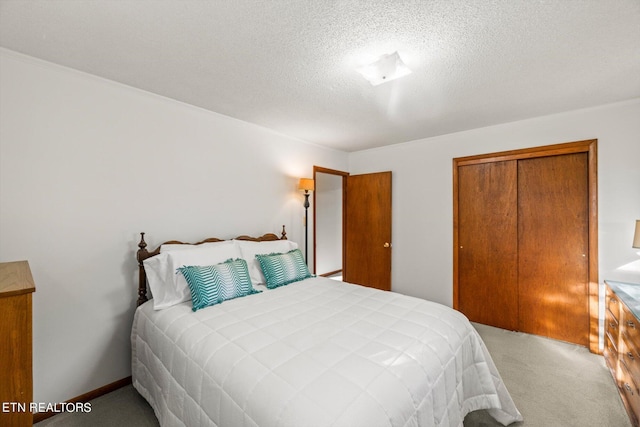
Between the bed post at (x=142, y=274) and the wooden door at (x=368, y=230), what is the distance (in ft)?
10.1

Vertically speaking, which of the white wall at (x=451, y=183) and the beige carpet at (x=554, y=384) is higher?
the white wall at (x=451, y=183)

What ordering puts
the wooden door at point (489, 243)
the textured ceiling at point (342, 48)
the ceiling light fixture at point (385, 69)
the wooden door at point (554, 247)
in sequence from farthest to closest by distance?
the wooden door at point (489, 243) → the wooden door at point (554, 247) → the ceiling light fixture at point (385, 69) → the textured ceiling at point (342, 48)

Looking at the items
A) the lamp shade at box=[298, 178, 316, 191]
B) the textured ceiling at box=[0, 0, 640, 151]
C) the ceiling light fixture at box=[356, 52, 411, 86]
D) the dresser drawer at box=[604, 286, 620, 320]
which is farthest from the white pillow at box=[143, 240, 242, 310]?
the dresser drawer at box=[604, 286, 620, 320]

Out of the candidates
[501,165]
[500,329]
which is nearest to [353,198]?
[501,165]

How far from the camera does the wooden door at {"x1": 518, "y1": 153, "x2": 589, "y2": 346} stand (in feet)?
9.16

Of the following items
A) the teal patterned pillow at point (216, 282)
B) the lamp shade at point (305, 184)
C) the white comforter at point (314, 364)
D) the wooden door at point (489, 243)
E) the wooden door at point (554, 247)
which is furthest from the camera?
the lamp shade at point (305, 184)

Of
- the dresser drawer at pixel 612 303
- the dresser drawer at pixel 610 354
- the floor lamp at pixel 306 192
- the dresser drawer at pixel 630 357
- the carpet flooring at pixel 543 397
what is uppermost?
the floor lamp at pixel 306 192

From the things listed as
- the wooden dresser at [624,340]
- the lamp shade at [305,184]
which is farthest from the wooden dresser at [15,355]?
the wooden dresser at [624,340]

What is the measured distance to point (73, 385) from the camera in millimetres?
1992

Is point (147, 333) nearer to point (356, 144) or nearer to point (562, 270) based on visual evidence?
point (356, 144)

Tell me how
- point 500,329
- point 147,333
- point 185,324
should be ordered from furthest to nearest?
point 500,329
point 147,333
point 185,324

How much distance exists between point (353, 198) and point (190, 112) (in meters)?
2.80

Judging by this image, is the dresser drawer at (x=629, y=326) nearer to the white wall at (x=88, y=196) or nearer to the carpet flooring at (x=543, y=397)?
the carpet flooring at (x=543, y=397)

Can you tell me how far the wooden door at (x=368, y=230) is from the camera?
4148 mm
